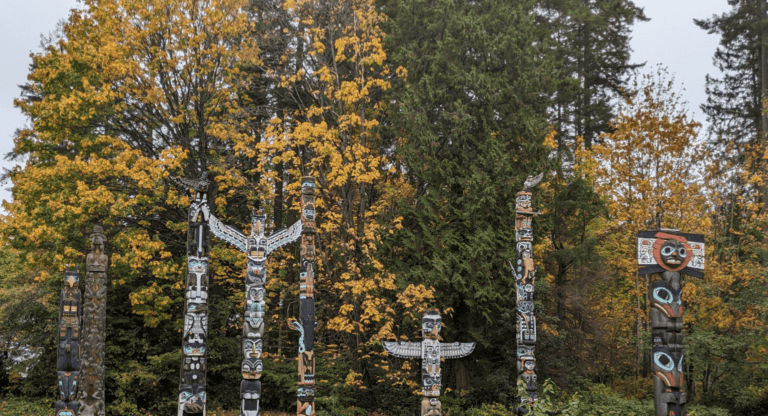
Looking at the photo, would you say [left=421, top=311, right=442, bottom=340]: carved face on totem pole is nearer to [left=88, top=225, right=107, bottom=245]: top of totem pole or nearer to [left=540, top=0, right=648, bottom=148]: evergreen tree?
[left=88, top=225, right=107, bottom=245]: top of totem pole

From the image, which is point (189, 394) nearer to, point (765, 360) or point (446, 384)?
point (446, 384)

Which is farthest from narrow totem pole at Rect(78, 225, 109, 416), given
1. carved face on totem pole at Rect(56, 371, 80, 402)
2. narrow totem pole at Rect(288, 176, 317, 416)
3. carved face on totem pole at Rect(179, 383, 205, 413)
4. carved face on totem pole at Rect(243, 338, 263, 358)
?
narrow totem pole at Rect(288, 176, 317, 416)

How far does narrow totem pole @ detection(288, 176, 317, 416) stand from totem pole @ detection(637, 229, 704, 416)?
5.79 metres

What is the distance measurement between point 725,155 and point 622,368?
895 cm

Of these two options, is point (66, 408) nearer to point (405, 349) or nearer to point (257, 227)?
point (257, 227)

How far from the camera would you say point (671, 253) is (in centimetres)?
830

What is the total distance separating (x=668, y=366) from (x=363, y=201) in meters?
9.47

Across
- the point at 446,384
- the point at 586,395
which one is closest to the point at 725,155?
the point at 586,395

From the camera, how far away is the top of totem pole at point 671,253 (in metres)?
8.32

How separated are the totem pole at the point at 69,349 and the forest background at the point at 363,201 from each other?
210 cm

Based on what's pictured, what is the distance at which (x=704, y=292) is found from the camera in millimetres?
15812

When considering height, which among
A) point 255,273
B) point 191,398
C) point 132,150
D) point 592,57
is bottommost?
point 191,398

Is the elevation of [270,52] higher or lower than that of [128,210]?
higher

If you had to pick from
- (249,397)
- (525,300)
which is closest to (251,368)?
(249,397)
